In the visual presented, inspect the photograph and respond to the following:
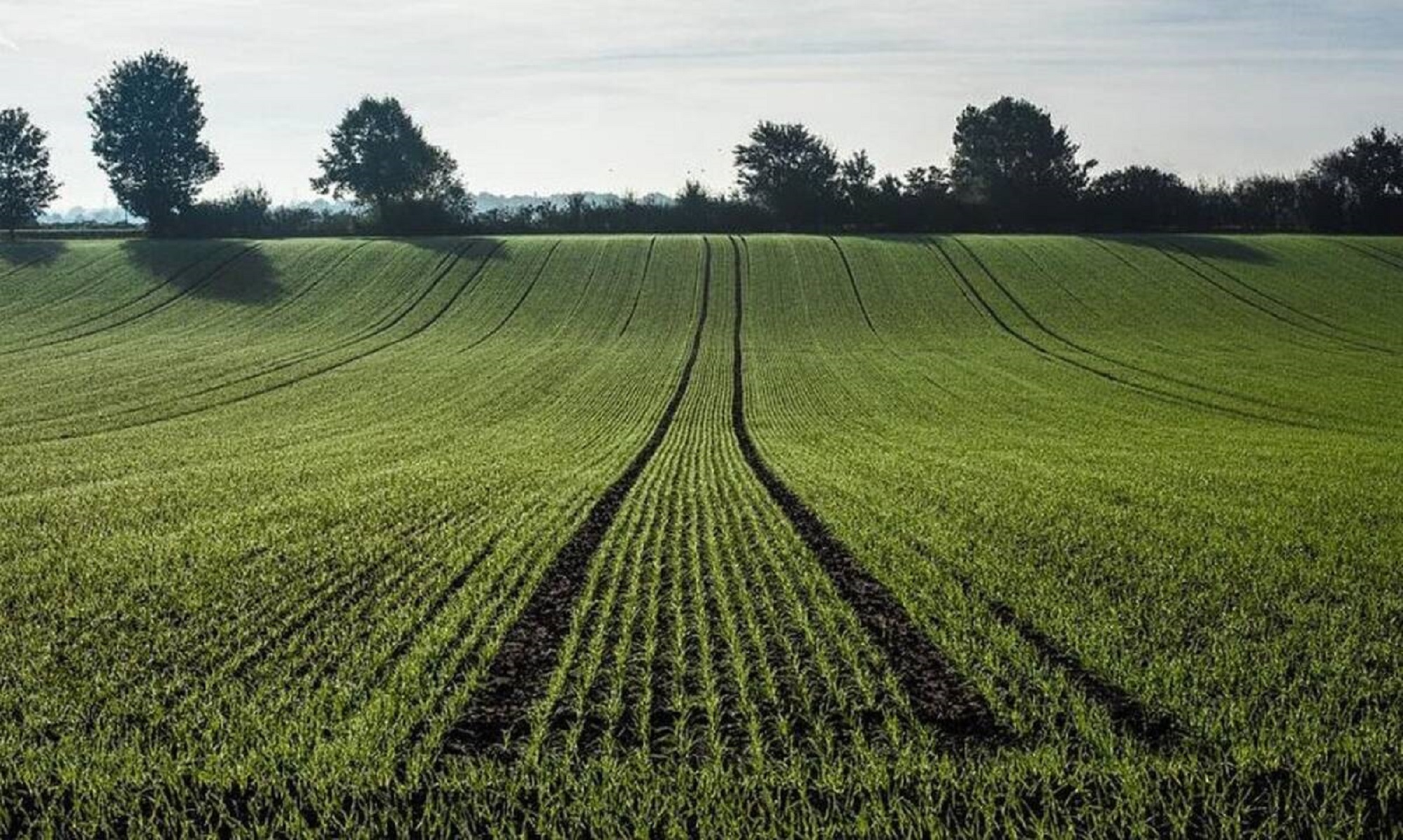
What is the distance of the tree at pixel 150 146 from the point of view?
291 feet

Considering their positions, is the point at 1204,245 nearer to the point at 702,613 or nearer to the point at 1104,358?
the point at 1104,358

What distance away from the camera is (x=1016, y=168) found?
108938mm

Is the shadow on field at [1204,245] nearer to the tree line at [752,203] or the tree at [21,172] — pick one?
the tree line at [752,203]

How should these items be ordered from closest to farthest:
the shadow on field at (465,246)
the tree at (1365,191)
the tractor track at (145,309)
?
1. the tractor track at (145,309)
2. the shadow on field at (465,246)
3. the tree at (1365,191)

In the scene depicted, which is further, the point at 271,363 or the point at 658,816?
the point at 271,363

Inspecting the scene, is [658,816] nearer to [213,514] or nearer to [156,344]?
[213,514]

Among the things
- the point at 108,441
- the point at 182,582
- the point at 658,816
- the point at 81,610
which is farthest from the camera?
the point at 108,441

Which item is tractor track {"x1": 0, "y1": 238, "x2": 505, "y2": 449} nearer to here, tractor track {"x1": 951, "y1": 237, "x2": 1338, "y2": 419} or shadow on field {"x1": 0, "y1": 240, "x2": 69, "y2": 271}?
shadow on field {"x1": 0, "y1": 240, "x2": 69, "y2": 271}

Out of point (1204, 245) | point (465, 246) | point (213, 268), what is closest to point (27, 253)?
point (213, 268)

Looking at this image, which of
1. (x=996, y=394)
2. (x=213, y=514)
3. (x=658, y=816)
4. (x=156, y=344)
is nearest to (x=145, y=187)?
(x=156, y=344)

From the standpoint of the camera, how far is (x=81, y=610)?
12.2 meters

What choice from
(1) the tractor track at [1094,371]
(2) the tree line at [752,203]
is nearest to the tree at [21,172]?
(2) the tree line at [752,203]

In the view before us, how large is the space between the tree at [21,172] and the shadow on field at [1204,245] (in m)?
82.6

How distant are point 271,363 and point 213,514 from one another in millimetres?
30695
